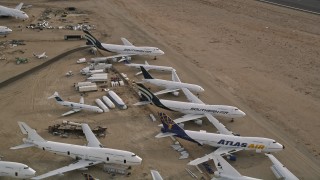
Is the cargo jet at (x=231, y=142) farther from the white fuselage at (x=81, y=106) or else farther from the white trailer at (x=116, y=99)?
the white fuselage at (x=81, y=106)

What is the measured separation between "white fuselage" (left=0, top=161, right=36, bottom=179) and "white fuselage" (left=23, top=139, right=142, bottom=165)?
→ 4.98 meters

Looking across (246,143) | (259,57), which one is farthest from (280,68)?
(246,143)

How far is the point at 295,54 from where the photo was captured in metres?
97.7

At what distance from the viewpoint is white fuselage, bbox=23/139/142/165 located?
51.3 m

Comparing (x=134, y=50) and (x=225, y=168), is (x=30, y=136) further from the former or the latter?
(x=134, y=50)

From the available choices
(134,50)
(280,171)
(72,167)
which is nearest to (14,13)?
(134,50)

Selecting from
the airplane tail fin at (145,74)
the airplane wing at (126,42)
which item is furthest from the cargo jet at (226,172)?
the airplane wing at (126,42)

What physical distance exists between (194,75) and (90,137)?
117 feet

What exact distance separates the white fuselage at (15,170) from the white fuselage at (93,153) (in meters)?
4.98

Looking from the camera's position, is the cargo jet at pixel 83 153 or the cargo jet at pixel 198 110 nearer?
the cargo jet at pixel 83 153

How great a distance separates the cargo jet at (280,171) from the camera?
165 ft

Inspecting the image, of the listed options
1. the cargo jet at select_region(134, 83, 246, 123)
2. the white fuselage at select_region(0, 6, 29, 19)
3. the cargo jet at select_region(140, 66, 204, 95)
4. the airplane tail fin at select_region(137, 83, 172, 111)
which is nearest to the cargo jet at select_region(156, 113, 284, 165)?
the cargo jet at select_region(134, 83, 246, 123)

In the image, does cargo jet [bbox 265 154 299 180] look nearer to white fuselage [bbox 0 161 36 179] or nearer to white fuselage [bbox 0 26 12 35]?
white fuselage [bbox 0 161 36 179]

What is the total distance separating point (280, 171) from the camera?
51750mm
